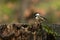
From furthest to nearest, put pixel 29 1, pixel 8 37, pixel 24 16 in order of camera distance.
→ pixel 29 1, pixel 24 16, pixel 8 37

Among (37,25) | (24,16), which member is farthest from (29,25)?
(24,16)

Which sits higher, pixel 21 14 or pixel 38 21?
pixel 21 14

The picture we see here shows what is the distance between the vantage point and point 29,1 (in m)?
5.15

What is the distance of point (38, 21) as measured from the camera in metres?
1.46

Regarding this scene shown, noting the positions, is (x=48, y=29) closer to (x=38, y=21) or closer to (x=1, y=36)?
(x=38, y=21)

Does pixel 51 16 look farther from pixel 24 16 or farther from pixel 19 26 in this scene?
pixel 19 26

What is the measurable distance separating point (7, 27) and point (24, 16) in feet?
11.0

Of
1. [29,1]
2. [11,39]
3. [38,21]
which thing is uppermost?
[29,1]

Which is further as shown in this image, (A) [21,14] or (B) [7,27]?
(A) [21,14]

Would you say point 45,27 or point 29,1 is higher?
point 29,1

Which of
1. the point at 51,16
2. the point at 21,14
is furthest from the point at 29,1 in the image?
the point at 51,16

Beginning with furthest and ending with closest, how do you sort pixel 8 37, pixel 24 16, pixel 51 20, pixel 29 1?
pixel 29 1
pixel 24 16
pixel 51 20
pixel 8 37

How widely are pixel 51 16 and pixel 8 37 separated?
301cm

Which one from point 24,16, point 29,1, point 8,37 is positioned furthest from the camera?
point 29,1
